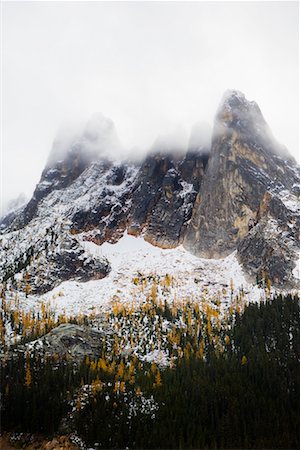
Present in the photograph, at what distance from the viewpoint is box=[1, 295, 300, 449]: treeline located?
7006 cm

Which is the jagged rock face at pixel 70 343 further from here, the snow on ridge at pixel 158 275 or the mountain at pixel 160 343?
the snow on ridge at pixel 158 275

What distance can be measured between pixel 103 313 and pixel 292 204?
107 meters

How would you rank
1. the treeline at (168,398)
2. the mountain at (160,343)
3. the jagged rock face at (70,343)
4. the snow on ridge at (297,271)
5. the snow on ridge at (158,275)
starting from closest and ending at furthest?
1. the treeline at (168,398)
2. the mountain at (160,343)
3. the jagged rock face at (70,343)
4. the snow on ridge at (297,271)
5. the snow on ridge at (158,275)

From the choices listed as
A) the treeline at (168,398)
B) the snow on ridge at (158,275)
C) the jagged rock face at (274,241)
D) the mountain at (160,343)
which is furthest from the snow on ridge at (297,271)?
the treeline at (168,398)

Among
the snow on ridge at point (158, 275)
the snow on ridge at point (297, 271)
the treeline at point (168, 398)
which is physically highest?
the treeline at point (168, 398)

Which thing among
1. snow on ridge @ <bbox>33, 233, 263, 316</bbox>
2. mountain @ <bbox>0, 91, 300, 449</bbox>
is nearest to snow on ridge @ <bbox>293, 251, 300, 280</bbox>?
mountain @ <bbox>0, 91, 300, 449</bbox>

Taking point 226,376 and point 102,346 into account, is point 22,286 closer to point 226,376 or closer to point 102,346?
point 102,346

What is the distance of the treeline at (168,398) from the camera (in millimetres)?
70062

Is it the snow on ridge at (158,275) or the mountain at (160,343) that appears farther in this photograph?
the snow on ridge at (158,275)

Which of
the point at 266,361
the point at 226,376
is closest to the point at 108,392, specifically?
the point at 226,376

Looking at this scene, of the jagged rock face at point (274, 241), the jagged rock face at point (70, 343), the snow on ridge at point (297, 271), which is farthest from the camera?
the jagged rock face at point (274, 241)

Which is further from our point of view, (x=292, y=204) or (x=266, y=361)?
(x=292, y=204)

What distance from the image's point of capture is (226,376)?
89750 millimetres

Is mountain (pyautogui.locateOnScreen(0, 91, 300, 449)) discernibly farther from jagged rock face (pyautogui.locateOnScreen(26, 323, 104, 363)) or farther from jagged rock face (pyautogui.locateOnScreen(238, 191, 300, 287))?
jagged rock face (pyautogui.locateOnScreen(238, 191, 300, 287))
